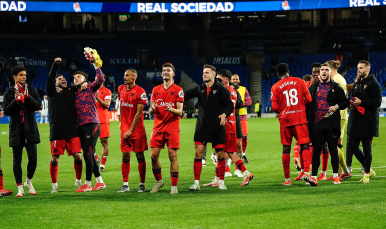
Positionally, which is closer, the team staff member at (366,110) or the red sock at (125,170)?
the red sock at (125,170)

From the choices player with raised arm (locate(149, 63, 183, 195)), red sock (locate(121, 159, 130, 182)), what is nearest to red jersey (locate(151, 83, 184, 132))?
player with raised arm (locate(149, 63, 183, 195))

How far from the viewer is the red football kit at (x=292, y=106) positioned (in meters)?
8.34

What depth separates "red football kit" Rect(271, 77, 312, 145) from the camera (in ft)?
27.3

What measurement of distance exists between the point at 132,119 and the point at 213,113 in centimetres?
134

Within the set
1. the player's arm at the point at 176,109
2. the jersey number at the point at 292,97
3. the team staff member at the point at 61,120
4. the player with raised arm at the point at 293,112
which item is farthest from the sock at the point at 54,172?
the jersey number at the point at 292,97

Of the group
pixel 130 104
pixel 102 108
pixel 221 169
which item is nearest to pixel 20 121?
pixel 130 104

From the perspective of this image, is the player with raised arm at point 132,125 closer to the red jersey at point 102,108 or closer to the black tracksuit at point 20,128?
the black tracksuit at point 20,128

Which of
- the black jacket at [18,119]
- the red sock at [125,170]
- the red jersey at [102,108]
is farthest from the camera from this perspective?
the red jersey at [102,108]

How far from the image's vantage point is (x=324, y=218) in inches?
221

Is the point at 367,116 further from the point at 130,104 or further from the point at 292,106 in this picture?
the point at 130,104

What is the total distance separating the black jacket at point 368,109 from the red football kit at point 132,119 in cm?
374

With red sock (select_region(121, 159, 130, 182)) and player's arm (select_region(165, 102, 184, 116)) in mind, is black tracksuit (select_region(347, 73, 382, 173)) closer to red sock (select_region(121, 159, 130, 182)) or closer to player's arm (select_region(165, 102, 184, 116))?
player's arm (select_region(165, 102, 184, 116))

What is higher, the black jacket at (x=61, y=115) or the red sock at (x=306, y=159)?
the black jacket at (x=61, y=115)

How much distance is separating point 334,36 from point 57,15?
85.8ft
